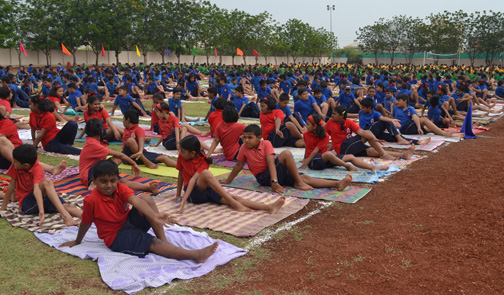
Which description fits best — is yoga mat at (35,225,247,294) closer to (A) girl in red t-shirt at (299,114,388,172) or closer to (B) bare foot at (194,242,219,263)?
(B) bare foot at (194,242,219,263)

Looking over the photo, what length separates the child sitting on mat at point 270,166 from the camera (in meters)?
6.70

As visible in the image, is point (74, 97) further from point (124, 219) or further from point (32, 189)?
point (124, 219)

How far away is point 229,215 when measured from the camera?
19.5 ft

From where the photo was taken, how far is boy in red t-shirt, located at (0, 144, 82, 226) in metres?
5.50

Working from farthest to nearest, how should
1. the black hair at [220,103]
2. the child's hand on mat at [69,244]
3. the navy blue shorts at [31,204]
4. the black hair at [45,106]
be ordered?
the black hair at [220,103]
the black hair at [45,106]
the navy blue shorts at [31,204]
the child's hand on mat at [69,244]

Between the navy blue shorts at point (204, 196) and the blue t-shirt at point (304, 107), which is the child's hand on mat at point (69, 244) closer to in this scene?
the navy blue shorts at point (204, 196)

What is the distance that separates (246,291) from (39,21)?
1761 inches

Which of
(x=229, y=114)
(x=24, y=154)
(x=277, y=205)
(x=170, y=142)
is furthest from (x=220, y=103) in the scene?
(x=24, y=154)

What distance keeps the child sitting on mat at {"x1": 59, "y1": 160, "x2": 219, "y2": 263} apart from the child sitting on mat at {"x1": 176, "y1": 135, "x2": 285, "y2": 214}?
1303 millimetres

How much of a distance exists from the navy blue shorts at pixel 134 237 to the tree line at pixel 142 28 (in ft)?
119

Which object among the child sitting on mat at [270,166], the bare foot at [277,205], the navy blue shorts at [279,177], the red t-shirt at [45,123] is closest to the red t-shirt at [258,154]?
the child sitting on mat at [270,166]

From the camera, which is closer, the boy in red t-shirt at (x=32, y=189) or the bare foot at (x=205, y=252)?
the bare foot at (x=205, y=252)

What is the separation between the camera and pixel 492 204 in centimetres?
614

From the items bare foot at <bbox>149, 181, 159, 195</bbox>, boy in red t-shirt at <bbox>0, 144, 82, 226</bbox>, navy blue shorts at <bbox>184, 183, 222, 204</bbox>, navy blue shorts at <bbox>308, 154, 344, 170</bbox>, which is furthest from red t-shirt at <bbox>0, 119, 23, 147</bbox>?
navy blue shorts at <bbox>308, 154, 344, 170</bbox>
